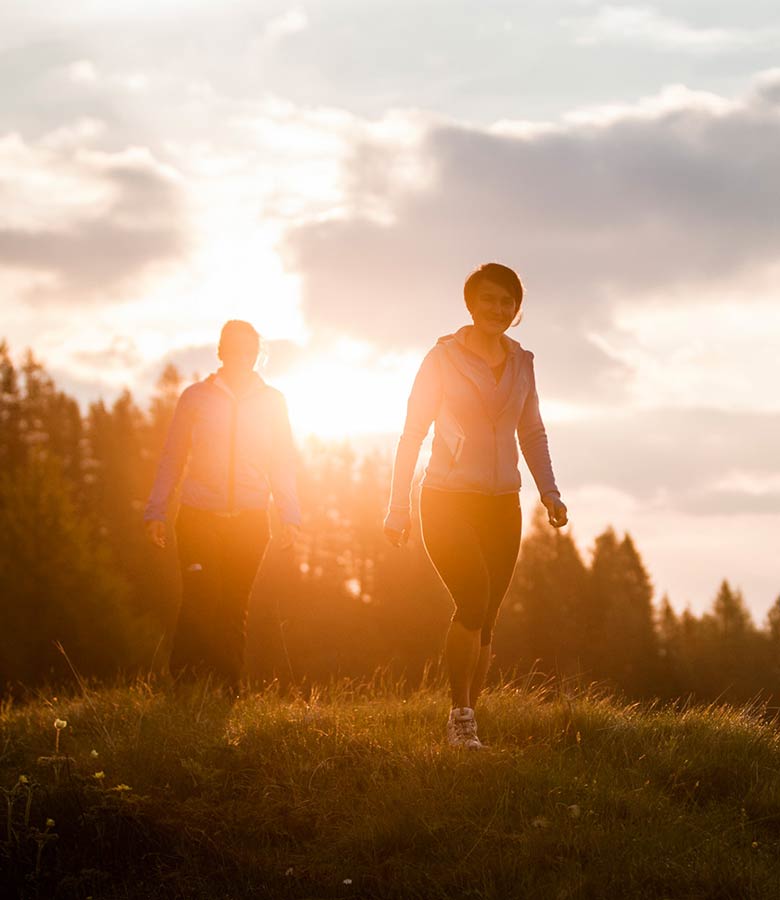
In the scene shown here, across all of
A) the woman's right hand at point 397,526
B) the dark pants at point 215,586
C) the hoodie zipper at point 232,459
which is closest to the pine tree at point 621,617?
the dark pants at point 215,586

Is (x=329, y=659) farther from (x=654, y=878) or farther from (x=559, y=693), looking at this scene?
(x=654, y=878)

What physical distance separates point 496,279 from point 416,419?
40.0 inches

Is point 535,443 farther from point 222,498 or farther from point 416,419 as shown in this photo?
point 222,498

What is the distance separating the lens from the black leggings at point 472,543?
6.86 metres

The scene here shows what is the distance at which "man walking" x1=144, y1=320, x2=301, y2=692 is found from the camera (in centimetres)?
862

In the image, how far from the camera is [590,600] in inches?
1948

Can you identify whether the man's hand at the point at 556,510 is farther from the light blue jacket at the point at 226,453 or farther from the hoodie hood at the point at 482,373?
the light blue jacket at the point at 226,453

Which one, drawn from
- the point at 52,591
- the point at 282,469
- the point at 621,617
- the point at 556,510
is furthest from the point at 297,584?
the point at 556,510

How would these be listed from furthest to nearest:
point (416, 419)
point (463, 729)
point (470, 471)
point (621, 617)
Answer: point (621, 617), point (416, 419), point (470, 471), point (463, 729)

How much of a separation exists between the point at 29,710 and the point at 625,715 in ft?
15.5

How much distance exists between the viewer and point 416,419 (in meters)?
7.07

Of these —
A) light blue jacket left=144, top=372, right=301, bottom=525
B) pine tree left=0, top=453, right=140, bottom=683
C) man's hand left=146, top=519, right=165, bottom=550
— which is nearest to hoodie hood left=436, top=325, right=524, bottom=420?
light blue jacket left=144, top=372, right=301, bottom=525

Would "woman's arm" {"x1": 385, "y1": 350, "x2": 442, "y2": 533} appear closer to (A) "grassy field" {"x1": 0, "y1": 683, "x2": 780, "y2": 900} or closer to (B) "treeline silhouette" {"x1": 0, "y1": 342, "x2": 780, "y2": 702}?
(A) "grassy field" {"x1": 0, "y1": 683, "x2": 780, "y2": 900}

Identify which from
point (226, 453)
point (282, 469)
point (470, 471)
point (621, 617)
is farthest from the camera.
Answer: point (621, 617)
